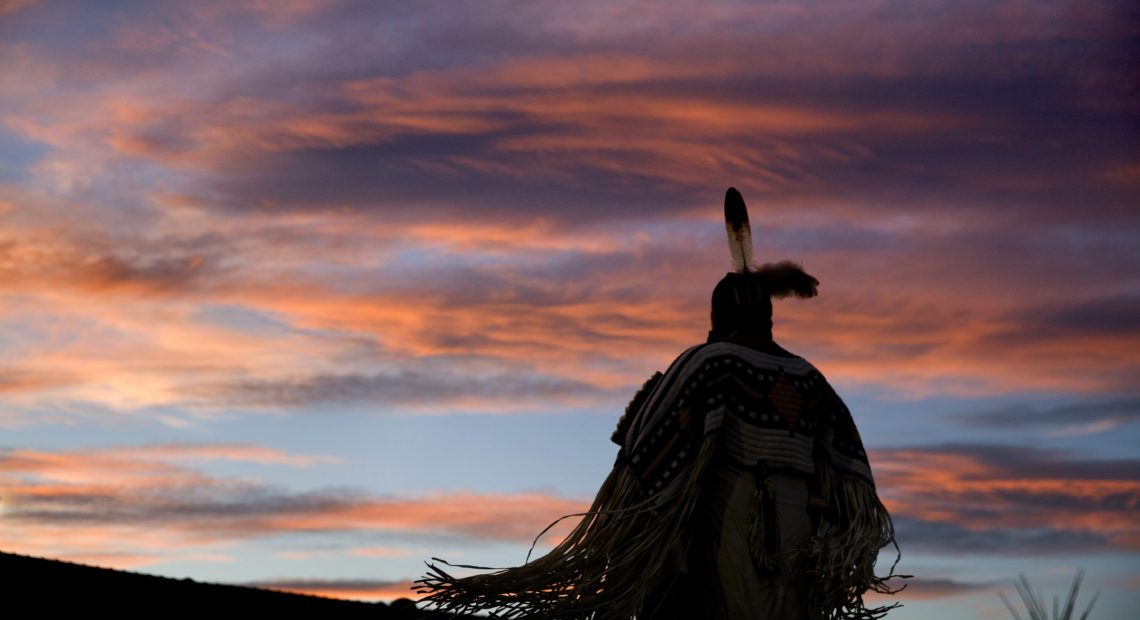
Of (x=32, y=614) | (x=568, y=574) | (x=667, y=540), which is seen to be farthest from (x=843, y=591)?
(x=32, y=614)

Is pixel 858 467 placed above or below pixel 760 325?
below

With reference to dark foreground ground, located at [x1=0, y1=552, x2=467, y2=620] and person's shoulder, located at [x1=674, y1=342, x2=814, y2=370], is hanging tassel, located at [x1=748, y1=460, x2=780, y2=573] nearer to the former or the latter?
person's shoulder, located at [x1=674, y1=342, x2=814, y2=370]

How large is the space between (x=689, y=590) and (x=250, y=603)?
3280 millimetres

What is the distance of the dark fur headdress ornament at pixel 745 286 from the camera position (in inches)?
281

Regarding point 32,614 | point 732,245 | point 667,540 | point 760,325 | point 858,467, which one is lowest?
point 32,614

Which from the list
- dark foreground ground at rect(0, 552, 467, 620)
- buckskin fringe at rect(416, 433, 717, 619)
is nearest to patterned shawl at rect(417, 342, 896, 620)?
buckskin fringe at rect(416, 433, 717, 619)

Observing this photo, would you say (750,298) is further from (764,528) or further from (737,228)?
(764,528)

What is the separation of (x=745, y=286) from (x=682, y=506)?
1.30 meters

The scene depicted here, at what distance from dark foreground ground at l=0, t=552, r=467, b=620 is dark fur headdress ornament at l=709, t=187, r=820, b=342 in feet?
7.14

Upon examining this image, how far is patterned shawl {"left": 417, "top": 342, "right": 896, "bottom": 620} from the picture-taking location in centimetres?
666

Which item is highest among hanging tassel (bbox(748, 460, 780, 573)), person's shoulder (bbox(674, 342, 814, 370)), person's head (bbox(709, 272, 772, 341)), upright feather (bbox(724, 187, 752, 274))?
upright feather (bbox(724, 187, 752, 274))

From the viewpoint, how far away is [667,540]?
6.63 metres

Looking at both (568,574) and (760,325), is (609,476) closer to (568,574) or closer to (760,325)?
(568,574)

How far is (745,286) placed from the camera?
7.20m
